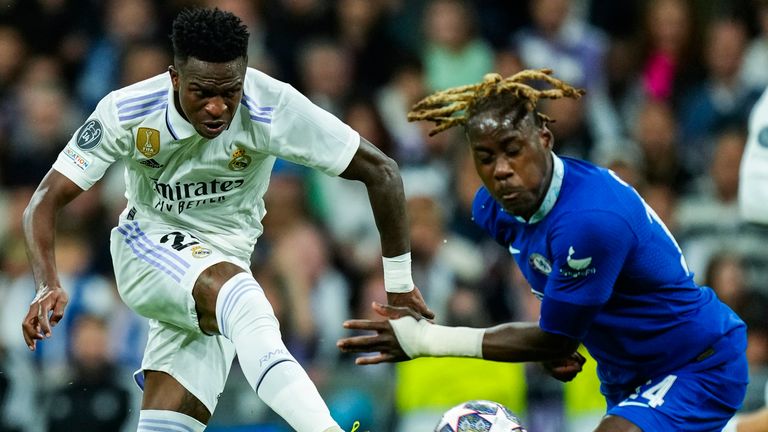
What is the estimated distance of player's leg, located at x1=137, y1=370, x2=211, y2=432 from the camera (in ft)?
19.4

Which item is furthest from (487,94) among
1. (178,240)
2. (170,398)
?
(170,398)

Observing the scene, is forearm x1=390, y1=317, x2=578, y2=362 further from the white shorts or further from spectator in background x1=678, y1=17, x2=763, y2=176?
spectator in background x1=678, y1=17, x2=763, y2=176

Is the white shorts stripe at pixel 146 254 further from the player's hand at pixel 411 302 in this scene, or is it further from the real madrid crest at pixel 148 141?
the player's hand at pixel 411 302

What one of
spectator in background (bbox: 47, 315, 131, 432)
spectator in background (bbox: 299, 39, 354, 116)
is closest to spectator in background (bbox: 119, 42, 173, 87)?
spectator in background (bbox: 299, 39, 354, 116)

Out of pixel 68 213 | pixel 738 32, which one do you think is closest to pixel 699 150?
pixel 738 32

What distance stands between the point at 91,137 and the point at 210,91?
0.60 m

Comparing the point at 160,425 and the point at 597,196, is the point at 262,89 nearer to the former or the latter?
the point at 597,196

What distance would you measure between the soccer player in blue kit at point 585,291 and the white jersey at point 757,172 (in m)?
0.77

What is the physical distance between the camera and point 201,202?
5641 mm

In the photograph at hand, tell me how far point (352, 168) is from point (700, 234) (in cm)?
459

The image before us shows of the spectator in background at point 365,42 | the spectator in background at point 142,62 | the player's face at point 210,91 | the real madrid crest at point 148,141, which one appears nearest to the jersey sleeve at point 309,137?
the player's face at point 210,91

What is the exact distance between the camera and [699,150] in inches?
400

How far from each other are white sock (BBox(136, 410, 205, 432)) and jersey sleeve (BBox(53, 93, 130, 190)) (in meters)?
1.16

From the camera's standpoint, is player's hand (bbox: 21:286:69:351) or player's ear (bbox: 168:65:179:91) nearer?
player's hand (bbox: 21:286:69:351)
